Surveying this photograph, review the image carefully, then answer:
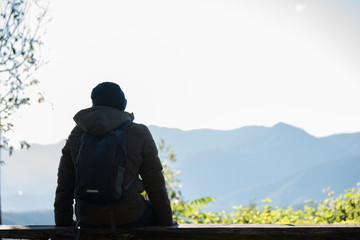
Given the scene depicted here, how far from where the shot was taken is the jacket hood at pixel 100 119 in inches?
124

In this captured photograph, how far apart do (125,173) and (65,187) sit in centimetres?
66

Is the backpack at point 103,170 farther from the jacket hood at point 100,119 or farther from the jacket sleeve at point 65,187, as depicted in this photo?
the jacket sleeve at point 65,187

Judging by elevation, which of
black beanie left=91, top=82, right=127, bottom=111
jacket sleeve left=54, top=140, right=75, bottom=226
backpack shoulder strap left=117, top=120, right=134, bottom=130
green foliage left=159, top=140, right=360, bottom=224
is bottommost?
green foliage left=159, top=140, right=360, bottom=224

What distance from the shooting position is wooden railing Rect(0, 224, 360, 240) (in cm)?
289

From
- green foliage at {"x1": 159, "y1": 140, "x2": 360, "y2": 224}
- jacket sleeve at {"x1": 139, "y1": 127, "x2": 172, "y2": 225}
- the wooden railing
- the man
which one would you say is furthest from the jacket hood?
green foliage at {"x1": 159, "y1": 140, "x2": 360, "y2": 224}

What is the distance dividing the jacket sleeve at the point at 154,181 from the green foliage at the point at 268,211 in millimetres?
5208

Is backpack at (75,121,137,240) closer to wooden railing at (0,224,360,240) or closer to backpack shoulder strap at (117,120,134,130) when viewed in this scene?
backpack shoulder strap at (117,120,134,130)

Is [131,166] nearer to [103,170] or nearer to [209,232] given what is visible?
[103,170]

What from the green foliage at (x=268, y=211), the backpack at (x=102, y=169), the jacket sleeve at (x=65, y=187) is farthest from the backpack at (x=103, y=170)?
the green foliage at (x=268, y=211)

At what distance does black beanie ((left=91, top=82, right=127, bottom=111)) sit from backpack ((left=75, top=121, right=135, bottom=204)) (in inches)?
13.7

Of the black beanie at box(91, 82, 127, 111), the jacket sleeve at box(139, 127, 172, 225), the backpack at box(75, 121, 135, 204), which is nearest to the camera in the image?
the backpack at box(75, 121, 135, 204)

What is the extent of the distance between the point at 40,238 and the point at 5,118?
172 inches

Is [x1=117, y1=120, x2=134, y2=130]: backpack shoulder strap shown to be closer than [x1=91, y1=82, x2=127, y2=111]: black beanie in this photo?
Yes

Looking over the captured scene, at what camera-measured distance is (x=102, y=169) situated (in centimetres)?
304
